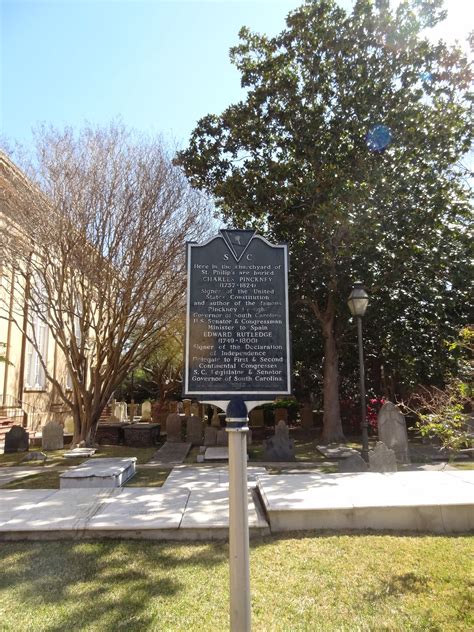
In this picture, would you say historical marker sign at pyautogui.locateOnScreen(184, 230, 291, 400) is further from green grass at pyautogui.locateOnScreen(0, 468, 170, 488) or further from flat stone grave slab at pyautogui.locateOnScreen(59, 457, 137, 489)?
green grass at pyautogui.locateOnScreen(0, 468, 170, 488)

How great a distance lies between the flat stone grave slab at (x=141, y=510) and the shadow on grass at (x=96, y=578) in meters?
0.26

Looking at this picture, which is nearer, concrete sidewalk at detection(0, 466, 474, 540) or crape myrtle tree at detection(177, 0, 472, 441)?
concrete sidewalk at detection(0, 466, 474, 540)

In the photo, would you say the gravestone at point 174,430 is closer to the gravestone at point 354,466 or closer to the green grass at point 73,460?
the green grass at point 73,460

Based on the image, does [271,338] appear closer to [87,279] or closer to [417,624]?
[417,624]

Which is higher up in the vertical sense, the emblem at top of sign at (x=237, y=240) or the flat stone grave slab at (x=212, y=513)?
the emblem at top of sign at (x=237, y=240)

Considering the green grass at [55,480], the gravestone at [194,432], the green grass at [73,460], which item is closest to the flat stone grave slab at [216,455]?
the green grass at [73,460]

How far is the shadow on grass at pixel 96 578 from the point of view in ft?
11.1

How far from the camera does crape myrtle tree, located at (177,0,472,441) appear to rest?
13266 mm

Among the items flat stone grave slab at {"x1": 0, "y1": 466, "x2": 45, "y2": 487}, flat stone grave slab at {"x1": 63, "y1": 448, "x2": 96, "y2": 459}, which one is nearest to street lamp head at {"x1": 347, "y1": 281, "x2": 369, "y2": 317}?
flat stone grave slab at {"x1": 63, "y1": 448, "x2": 96, "y2": 459}

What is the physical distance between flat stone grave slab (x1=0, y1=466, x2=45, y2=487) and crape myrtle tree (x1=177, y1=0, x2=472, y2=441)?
9.54 metres

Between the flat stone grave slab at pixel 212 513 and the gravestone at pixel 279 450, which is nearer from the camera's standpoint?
the flat stone grave slab at pixel 212 513

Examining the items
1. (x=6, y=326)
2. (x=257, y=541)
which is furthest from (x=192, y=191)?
(x=257, y=541)

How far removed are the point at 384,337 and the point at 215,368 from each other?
1401cm

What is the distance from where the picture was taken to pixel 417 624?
3.32 m
